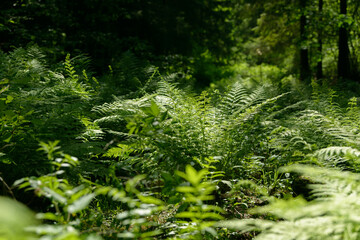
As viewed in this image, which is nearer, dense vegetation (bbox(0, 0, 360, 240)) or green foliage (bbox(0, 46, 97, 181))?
dense vegetation (bbox(0, 0, 360, 240))

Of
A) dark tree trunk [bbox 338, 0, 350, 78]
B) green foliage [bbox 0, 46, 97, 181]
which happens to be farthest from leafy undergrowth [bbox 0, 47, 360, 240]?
dark tree trunk [bbox 338, 0, 350, 78]

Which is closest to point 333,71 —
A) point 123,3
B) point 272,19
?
point 272,19

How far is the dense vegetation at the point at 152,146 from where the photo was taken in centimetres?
132

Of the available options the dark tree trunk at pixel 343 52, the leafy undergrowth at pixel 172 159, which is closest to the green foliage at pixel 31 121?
the leafy undergrowth at pixel 172 159

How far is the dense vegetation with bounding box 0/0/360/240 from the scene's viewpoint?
1320mm

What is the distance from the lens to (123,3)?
755cm

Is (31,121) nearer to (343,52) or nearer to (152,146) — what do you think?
(152,146)

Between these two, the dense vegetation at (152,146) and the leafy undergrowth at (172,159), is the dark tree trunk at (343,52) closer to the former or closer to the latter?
the dense vegetation at (152,146)

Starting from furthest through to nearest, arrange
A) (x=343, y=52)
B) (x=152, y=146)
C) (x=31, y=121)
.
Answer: (x=343, y=52)
(x=152, y=146)
(x=31, y=121)

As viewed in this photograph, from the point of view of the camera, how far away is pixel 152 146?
2.39 meters

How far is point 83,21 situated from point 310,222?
23.7 feet

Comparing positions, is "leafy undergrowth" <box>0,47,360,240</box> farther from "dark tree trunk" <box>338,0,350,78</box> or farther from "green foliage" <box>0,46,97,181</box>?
"dark tree trunk" <box>338,0,350,78</box>

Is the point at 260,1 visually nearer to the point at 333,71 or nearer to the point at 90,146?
the point at 333,71

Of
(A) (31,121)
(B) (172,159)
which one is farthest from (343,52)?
(A) (31,121)
